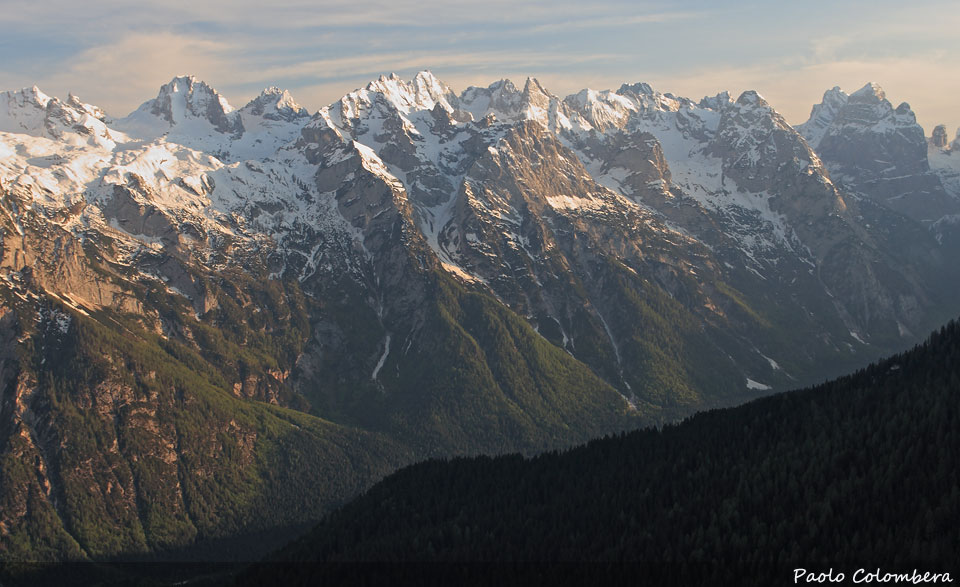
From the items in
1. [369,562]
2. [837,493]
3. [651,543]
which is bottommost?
[369,562]

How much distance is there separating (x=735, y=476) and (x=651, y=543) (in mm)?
26503

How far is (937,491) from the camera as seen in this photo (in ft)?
495

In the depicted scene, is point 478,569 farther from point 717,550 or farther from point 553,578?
point 717,550

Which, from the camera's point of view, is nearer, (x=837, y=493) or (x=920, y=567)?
(x=920, y=567)

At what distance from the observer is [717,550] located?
151 metres

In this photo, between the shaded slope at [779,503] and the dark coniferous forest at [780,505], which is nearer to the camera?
the dark coniferous forest at [780,505]

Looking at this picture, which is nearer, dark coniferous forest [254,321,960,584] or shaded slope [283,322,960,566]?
dark coniferous forest [254,321,960,584]

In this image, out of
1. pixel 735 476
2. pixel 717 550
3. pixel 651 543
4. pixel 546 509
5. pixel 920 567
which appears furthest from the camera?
pixel 546 509

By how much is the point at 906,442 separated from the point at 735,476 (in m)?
31.0

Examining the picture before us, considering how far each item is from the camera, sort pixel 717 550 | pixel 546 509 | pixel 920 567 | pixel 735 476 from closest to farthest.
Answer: pixel 920 567 < pixel 717 550 < pixel 735 476 < pixel 546 509

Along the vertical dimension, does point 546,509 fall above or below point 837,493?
below

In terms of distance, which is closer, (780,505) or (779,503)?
(780,505)

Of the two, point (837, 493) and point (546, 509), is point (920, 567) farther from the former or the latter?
point (546, 509)

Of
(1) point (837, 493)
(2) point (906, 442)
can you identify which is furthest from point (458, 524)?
(2) point (906, 442)
